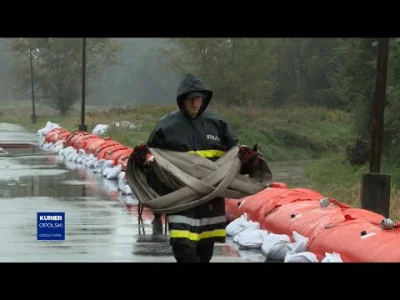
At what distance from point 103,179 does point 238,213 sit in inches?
260

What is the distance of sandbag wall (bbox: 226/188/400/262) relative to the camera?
6.65 metres

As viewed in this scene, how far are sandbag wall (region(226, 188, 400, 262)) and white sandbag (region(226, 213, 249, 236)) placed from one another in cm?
10

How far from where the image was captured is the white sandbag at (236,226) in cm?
941

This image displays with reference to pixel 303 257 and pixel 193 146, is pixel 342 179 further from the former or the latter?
pixel 193 146

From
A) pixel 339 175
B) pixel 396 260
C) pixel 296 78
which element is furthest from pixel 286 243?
pixel 296 78

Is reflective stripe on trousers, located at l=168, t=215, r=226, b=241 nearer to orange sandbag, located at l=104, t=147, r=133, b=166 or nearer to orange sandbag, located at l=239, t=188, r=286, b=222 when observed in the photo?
orange sandbag, located at l=239, t=188, r=286, b=222

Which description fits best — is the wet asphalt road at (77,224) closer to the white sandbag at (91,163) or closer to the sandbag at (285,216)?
the sandbag at (285,216)

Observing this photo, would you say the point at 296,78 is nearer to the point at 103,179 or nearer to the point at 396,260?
the point at 103,179

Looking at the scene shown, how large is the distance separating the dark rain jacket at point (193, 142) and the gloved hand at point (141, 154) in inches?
3.7

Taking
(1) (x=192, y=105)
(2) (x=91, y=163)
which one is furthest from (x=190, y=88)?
(2) (x=91, y=163)

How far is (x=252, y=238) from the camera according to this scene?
8.75 metres

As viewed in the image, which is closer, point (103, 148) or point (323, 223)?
point (323, 223)

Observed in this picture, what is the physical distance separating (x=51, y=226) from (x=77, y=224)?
2.21 ft

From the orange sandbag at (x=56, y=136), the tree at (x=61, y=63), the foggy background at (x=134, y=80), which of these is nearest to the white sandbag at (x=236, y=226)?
the orange sandbag at (x=56, y=136)
